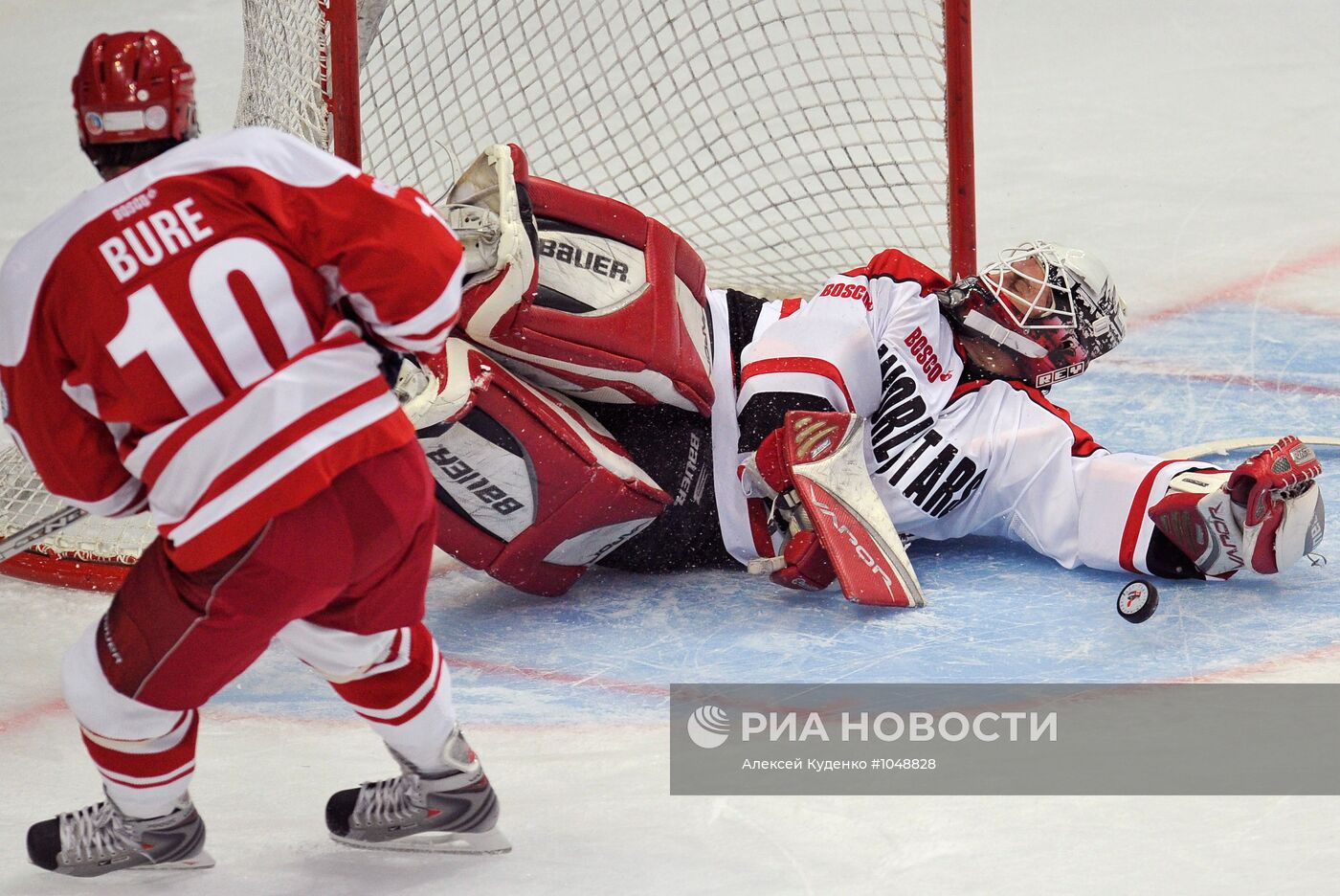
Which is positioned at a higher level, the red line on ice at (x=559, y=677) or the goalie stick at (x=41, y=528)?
the goalie stick at (x=41, y=528)

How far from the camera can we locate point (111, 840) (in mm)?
2059

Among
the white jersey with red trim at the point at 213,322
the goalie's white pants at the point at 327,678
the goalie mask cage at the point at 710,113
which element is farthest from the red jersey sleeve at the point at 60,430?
the goalie mask cage at the point at 710,113

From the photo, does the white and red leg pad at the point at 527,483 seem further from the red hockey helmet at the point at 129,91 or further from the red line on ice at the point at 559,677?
the red hockey helmet at the point at 129,91

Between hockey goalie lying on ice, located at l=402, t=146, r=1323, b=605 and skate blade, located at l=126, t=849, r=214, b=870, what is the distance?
0.76m

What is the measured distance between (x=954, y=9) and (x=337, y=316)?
2.32 meters

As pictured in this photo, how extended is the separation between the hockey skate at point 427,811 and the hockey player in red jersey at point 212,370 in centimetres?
32

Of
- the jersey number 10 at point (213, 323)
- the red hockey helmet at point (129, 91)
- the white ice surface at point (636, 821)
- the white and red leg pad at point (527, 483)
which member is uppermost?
the red hockey helmet at point (129, 91)

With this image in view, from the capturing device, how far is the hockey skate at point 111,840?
2051mm

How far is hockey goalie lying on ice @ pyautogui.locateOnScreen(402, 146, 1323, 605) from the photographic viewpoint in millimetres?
2758

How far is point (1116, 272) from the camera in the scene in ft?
15.2

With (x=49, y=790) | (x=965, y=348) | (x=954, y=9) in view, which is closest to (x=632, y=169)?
(x=954, y=9)

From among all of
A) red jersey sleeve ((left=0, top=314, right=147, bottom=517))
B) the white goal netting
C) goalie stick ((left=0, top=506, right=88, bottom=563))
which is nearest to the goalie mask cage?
the white goal netting

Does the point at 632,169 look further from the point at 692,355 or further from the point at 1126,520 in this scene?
the point at 1126,520

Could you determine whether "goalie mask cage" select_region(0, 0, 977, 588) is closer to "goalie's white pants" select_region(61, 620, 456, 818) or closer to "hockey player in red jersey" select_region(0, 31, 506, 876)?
"goalie's white pants" select_region(61, 620, 456, 818)
